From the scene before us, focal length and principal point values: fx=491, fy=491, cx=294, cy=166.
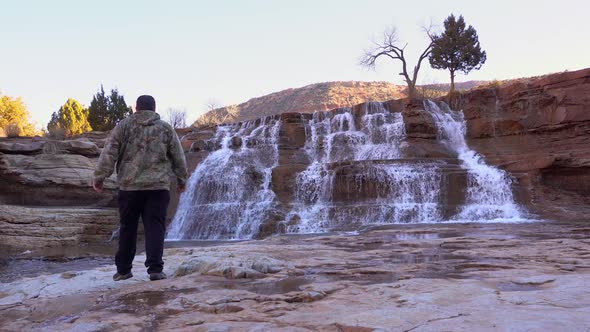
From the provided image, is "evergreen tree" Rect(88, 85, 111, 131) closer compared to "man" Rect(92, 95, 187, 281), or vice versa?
"man" Rect(92, 95, 187, 281)

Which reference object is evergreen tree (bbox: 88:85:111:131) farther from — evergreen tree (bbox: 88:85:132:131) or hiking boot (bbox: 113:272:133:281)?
hiking boot (bbox: 113:272:133:281)

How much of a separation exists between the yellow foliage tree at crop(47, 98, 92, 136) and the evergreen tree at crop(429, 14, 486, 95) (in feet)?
85.0

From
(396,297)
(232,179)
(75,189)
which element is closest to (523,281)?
(396,297)

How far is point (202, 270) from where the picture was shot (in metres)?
4.25

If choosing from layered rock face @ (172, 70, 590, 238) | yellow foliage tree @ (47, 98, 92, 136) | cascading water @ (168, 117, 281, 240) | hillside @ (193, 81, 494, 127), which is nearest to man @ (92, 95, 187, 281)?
layered rock face @ (172, 70, 590, 238)

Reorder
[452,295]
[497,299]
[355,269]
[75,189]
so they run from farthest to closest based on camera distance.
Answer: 1. [75,189]
2. [355,269]
3. [452,295]
4. [497,299]

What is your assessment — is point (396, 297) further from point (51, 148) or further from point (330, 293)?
point (51, 148)

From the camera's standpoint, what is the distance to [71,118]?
38.3 metres

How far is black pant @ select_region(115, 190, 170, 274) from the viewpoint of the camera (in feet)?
13.9

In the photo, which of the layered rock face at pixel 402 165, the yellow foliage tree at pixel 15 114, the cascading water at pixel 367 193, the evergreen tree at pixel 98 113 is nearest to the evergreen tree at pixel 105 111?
the evergreen tree at pixel 98 113

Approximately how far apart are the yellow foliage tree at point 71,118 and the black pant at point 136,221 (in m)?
34.8

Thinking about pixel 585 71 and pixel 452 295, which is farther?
pixel 585 71

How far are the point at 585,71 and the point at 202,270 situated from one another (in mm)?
20389

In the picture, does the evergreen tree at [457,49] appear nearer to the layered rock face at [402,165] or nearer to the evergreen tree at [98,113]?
the layered rock face at [402,165]
